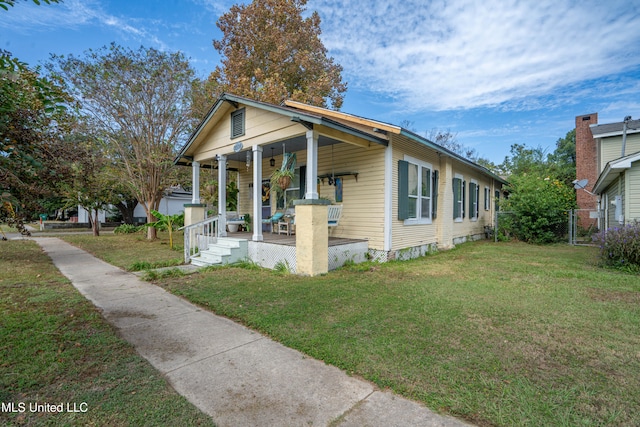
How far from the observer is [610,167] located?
28.7 feet

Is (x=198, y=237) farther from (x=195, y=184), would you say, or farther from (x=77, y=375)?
(x=77, y=375)

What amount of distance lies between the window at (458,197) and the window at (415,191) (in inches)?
81.0

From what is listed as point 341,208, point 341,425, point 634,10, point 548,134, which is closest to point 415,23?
point 634,10

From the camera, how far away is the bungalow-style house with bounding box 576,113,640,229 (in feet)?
27.7

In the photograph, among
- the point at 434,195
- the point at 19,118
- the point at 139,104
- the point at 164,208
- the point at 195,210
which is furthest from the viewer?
the point at 164,208

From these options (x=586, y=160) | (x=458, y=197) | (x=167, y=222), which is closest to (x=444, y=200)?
(x=458, y=197)

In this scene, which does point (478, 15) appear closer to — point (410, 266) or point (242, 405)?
point (410, 266)

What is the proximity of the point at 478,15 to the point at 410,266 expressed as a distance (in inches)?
322

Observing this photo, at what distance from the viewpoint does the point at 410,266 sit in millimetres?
7520

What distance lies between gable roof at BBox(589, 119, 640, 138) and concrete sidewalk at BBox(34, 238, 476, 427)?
1964 centimetres

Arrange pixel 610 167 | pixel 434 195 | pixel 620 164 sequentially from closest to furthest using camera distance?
pixel 620 164 → pixel 610 167 → pixel 434 195

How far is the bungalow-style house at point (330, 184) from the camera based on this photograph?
663cm

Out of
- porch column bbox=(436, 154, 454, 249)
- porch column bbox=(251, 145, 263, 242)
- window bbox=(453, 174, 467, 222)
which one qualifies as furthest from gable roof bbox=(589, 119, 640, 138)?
porch column bbox=(251, 145, 263, 242)

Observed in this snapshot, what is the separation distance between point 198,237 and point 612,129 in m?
20.1
